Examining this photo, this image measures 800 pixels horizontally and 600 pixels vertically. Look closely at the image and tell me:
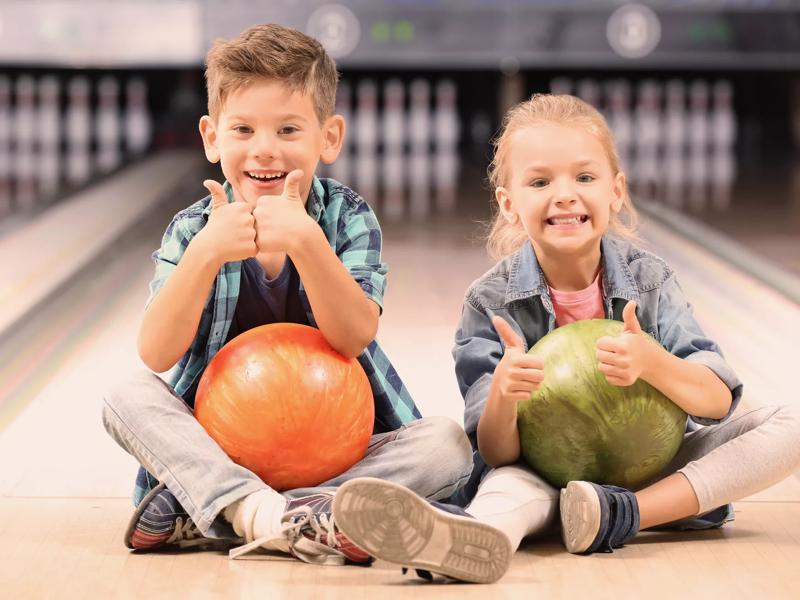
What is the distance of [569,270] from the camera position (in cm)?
180

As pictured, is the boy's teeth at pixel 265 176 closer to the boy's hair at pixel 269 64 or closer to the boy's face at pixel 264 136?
the boy's face at pixel 264 136

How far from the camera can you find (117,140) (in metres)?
7.29

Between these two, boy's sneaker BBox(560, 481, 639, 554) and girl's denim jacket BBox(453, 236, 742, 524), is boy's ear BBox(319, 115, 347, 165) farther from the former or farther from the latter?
boy's sneaker BBox(560, 481, 639, 554)

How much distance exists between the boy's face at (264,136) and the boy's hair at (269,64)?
0.04 feet

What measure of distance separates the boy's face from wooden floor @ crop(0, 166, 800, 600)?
1.56ft

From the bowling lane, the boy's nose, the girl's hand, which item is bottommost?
the bowling lane

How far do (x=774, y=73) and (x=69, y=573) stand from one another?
6514 millimetres

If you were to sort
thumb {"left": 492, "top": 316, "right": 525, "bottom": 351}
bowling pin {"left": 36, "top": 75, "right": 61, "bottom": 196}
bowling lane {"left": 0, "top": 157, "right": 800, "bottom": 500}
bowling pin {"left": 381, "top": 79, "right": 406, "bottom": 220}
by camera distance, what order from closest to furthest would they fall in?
thumb {"left": 492, "top": 316, "right": 525, "bottom": 351}
bowling lane {"left": 0, "top": 157, "right": 800, "bottom": 500}
bowling pin {"left": 36, "top": 75, "right": 61, "bottom": 196}
bowling pin {"left": 381, "top": 79, "right": 406, "bottom": 220}

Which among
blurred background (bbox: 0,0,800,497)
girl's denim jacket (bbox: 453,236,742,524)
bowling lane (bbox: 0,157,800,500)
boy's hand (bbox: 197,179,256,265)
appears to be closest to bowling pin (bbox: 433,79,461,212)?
blurred background (bbox: 0,0,800,497)

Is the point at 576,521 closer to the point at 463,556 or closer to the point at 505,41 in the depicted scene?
the point at 463,556

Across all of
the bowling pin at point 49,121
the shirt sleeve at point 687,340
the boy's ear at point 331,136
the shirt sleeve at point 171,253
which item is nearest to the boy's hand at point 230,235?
A: the shirt sleeve at point 171,253

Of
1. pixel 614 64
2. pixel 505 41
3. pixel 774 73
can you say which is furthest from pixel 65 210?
pixel 774 73

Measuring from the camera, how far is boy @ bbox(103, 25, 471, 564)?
154 centimetres

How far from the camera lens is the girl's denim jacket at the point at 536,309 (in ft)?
5.73
